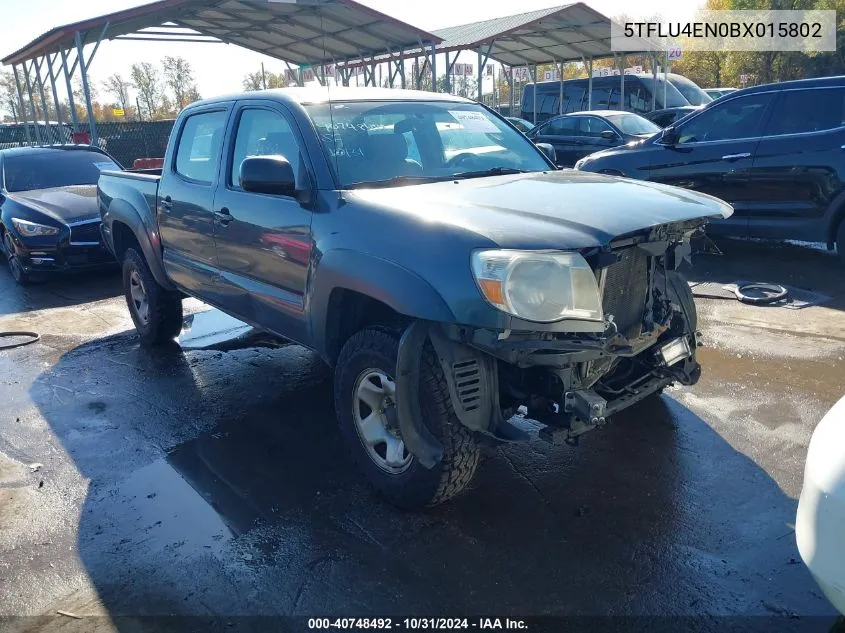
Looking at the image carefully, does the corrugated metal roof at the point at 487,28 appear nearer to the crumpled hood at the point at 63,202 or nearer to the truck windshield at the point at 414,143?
the crumpled hood at the point at 63,202

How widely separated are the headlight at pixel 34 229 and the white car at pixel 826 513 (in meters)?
8.29

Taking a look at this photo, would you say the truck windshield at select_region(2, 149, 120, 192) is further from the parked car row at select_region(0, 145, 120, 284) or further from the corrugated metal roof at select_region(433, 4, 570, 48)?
the corrugated metal roof at select_region(433, 4, 570, 48)

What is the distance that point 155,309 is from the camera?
5.67m

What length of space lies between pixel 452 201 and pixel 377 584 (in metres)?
1.71

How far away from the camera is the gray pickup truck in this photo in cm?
268

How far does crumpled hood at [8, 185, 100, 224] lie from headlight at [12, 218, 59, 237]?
0.48 ft

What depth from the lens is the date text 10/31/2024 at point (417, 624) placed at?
2496 millimetres

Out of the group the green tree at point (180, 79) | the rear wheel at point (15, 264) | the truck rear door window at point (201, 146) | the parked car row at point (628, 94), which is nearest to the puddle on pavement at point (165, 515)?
the truck rear door window at point (201, 146)

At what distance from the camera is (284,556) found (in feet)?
9.63

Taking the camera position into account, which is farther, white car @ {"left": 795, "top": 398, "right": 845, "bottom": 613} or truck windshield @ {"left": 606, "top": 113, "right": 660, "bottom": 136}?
truck windshield @ {"left": 606, "top": 113, "right": 660, "bottom": 136}

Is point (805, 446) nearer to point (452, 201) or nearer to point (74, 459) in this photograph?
point (452, 201)

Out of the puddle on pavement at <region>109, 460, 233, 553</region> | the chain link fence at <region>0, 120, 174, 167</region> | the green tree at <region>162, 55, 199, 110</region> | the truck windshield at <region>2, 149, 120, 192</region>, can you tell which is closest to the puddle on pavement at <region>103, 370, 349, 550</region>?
the puddle on pavement at <region>109, 460, 233, 553</region>

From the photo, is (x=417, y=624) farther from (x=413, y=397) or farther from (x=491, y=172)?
(x=491, y=172)

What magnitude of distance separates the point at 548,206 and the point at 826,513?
1680 millimetres
